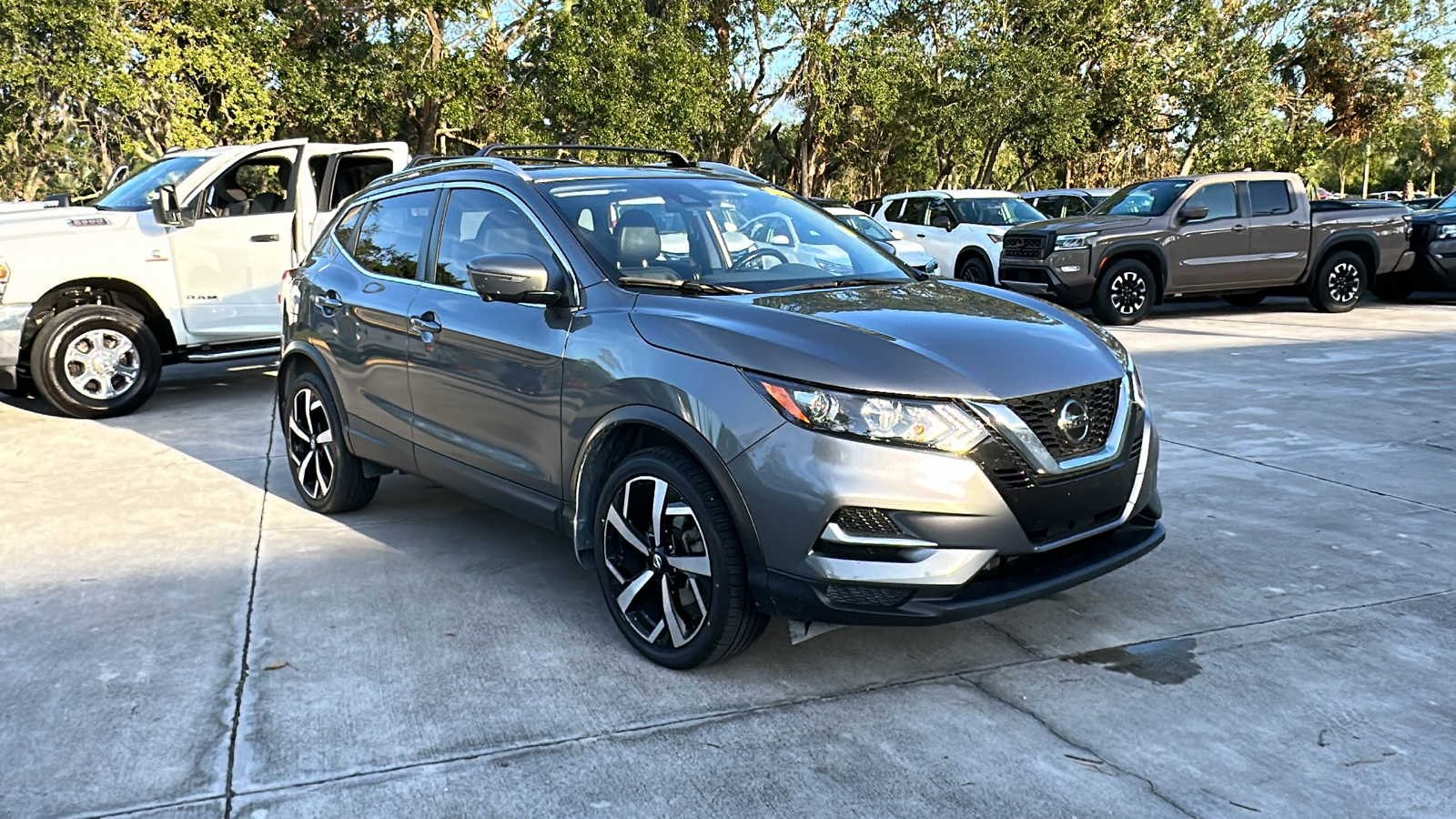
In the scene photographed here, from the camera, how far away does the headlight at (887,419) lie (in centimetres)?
321

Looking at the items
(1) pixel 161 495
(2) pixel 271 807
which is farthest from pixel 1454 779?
(1) pixel 161 495

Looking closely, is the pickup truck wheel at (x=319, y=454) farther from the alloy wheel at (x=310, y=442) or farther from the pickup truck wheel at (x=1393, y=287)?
the pickup truck wheel at (x=1393, y=287)

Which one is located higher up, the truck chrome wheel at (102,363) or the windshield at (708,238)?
the windshield at (708,238)

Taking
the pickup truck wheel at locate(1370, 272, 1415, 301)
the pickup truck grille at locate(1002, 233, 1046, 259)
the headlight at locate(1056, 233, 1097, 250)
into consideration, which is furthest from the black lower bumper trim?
the pickup truck wheel at locate(1370, 272, 1415, 301)

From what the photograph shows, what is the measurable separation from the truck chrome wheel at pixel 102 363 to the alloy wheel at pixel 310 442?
3492mm

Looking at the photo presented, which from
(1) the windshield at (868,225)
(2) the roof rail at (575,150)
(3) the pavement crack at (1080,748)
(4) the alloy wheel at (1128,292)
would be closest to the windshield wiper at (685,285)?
(2) the roof rail at (575,150)

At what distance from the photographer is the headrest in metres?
4.12

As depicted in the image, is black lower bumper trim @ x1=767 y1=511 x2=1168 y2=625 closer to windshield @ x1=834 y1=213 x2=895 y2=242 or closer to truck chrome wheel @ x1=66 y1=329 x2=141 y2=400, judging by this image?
truck chrome wheel @ x1=66 y1=329 x2=141 y2=400

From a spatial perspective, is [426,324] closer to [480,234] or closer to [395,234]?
[480,234]

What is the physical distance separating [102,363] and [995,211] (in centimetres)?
1218

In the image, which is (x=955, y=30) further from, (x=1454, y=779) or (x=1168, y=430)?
(x=1454, y=779)

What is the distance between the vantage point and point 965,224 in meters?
16.5

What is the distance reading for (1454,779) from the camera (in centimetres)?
299

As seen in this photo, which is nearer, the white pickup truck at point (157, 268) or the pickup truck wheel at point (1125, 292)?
the white pickup truck at point (157, 268)
